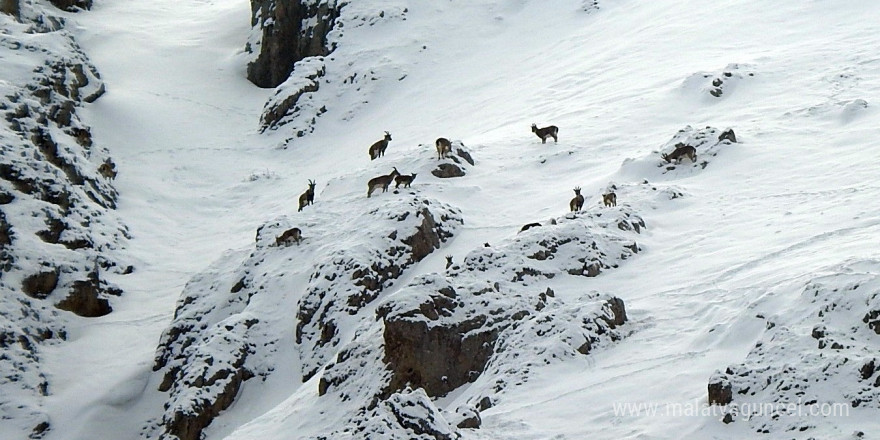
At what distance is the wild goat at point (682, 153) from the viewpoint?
18.1 meters

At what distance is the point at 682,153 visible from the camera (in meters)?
18.2

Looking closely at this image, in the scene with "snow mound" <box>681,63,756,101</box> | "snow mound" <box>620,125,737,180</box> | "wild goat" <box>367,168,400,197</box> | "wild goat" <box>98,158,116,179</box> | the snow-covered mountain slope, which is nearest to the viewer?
the snow-covered mountain slope

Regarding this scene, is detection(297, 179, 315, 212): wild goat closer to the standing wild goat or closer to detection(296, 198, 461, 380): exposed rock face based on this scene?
detection(296, 198, 461, 380): exposed rock face

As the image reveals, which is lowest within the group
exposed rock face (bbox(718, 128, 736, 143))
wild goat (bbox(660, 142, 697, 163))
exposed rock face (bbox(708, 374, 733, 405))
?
exposed rock face (bbox(708, 374, 733, 405))

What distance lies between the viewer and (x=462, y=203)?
1911 centimetres

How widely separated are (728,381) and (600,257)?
5443mm

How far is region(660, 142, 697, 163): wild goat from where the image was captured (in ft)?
59.4

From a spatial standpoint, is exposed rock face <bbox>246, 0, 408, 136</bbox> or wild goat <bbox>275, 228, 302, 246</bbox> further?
exposed rock face <bbox>246, 0, 408, 136</bbox>

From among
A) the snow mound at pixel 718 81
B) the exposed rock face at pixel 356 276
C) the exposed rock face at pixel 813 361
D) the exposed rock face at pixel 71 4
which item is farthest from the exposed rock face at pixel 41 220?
the snow mound at pixel 718 81

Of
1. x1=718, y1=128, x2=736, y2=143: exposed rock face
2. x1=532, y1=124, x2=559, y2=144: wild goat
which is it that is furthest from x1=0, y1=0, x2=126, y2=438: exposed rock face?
x1=718, y1=128, x2=736, y2=143: exposed rock face

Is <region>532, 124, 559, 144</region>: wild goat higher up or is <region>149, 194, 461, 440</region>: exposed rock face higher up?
<region>532, 124, 559, 144</region>: wild goat

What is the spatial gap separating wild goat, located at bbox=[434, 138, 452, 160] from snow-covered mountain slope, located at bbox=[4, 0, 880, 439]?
489 mm

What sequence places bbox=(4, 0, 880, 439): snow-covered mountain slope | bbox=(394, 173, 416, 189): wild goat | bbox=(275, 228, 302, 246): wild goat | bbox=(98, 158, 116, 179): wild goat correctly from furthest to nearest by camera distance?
1. bbox=(98, 158, 116, 179): wild goat
2. bbox=(394, 173, 416, 189): wild goat
3. bbox=(275, 228, 302, 246): wild goat
4. bbox=(4, 0, 880, 439): snow-covered mountain slope

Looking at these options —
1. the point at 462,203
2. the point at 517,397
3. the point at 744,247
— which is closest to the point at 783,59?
the point at 462,203
